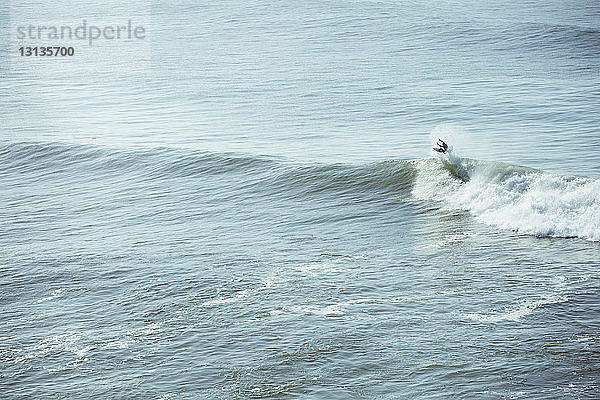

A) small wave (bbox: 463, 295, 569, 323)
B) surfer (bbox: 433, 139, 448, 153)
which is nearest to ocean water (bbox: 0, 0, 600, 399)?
small wave (bbox: 463, 295, 569, 323)

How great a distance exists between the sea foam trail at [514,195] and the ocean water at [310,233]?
0.43 feet

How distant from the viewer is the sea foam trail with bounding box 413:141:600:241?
31.1 meters

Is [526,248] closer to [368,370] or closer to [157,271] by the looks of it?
[368,370]

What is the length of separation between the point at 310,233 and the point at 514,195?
30.6ft

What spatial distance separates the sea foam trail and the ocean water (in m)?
0.13

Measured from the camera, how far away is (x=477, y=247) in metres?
29.8

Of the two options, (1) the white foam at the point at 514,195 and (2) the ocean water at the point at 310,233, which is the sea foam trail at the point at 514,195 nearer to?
(1) the white foam at the point at 514,195

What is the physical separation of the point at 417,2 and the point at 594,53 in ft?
136

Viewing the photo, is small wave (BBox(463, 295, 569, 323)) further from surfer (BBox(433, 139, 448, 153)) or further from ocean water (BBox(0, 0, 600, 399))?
surfer (BBox(433, 139, 448, 153))

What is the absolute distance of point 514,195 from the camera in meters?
35.0

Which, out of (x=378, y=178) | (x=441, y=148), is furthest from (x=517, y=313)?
(x=441, y=148)

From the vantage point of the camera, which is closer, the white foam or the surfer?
the white foam

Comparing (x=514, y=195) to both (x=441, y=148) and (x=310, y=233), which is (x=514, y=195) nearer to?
(x=441, y=148)

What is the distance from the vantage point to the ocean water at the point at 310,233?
69.5ft
